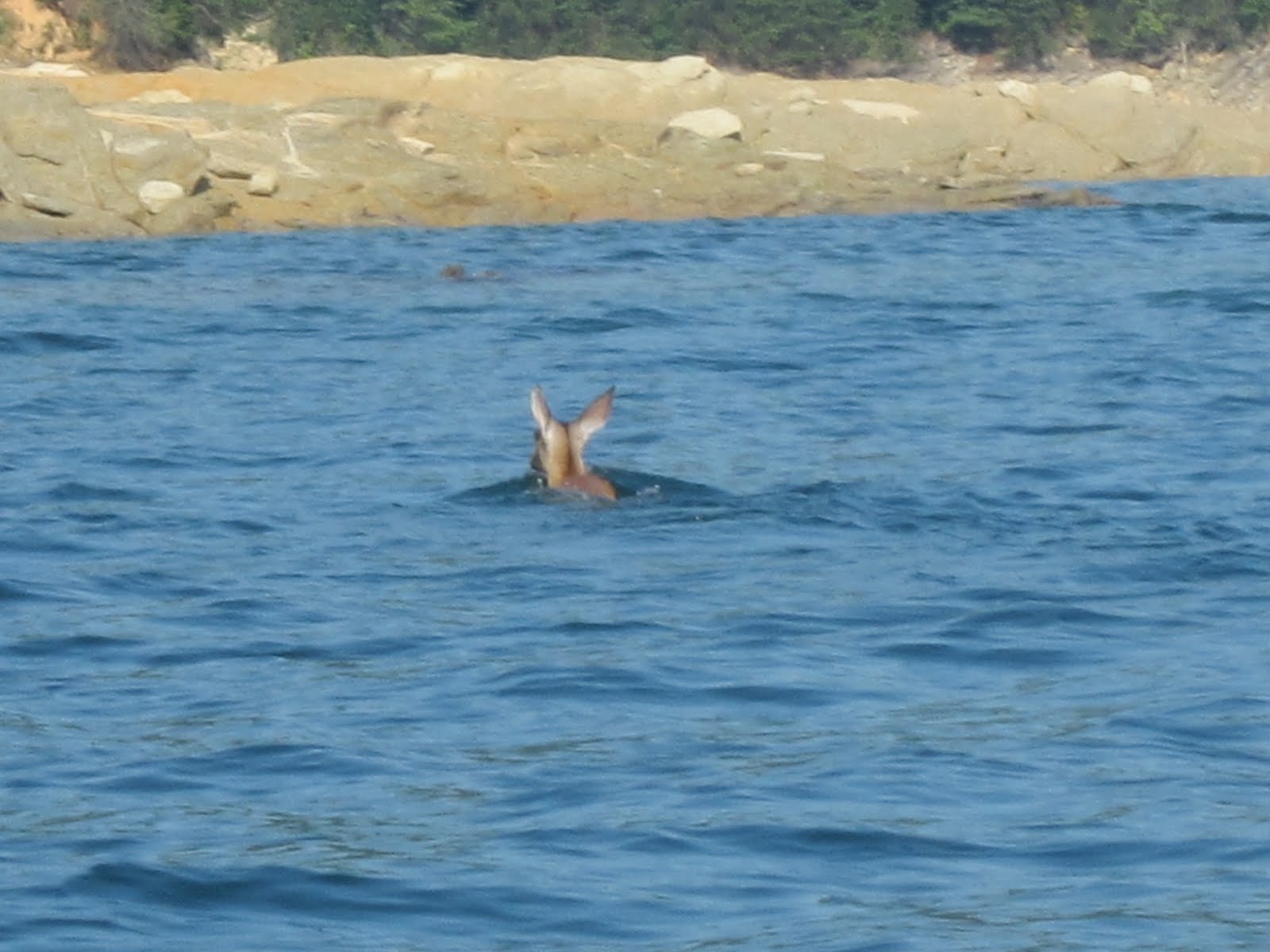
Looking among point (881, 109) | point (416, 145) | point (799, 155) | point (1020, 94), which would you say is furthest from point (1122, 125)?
point (416, 145)

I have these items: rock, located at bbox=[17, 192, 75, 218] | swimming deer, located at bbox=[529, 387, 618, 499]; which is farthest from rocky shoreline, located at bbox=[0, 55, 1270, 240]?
swimming deer, located at bbox=[529, 387, 618, 499]

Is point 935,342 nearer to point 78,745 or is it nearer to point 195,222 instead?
point 78,745

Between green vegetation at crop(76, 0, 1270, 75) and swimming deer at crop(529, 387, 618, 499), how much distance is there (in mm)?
40230

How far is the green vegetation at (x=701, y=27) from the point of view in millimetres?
52281

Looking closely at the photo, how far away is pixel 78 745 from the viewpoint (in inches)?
265

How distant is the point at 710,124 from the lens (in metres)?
36.2

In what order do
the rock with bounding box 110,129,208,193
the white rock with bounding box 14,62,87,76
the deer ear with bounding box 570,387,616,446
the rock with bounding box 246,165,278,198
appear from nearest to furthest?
the deer ear with bounding box 570,387,616,446
the rock with bounding box 110,129,208,193
the rock with bounding box 246,165,278,198
the white rock with bounding box 14,62,87,76

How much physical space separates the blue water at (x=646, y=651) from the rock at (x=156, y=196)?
12156mm

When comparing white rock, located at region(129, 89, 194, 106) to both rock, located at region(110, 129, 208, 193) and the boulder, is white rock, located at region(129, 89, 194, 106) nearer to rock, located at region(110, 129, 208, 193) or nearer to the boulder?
rock, located at region(110, 129, 208, 193)

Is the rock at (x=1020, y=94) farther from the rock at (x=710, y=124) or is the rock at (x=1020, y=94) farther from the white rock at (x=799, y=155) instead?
the rock at (x=710, y=124)

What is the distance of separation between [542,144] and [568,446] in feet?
78.3

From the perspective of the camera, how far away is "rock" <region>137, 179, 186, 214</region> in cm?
2903

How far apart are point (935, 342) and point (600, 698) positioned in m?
10.6

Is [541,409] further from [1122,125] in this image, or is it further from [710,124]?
[1122,125]
